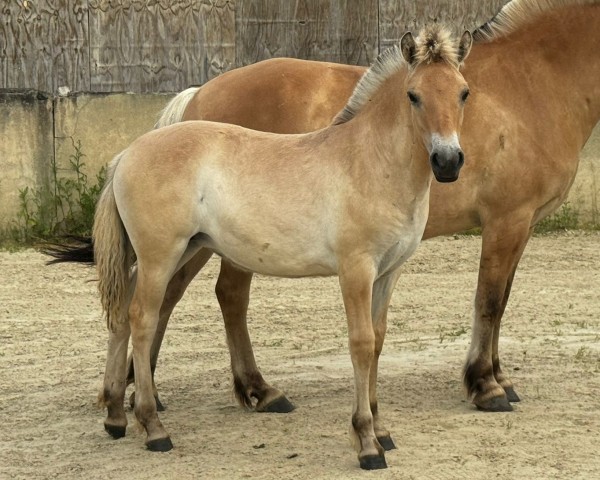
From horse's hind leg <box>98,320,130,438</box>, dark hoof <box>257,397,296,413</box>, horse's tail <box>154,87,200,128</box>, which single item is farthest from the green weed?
horse's hind leg <box>98,320,130,438</box>

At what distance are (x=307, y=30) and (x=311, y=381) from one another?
14.6ft

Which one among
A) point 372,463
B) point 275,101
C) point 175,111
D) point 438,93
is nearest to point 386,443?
point 372,463

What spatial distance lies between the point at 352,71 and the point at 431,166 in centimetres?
203

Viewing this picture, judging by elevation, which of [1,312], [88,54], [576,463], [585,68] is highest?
[585,68]

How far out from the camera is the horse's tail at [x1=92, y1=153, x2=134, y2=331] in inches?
208

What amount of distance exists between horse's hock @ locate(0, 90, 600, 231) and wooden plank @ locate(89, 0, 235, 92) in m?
0.18

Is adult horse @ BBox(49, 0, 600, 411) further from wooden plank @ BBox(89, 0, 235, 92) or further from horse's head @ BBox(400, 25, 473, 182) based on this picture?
wooden plank @ BBox(89, 0, 235, 92)

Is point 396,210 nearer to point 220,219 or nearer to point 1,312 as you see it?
point 220,219

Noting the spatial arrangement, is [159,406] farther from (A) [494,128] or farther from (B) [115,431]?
(A) [494,128]

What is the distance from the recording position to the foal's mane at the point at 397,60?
4695mm

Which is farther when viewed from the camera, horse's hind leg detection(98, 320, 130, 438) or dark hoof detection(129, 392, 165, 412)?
dark hoof detection(129, 392, 165, 412)

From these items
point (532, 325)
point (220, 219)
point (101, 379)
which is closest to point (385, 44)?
point (532, 325)

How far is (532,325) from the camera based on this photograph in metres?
7.45

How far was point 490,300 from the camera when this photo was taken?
596 centimetres
